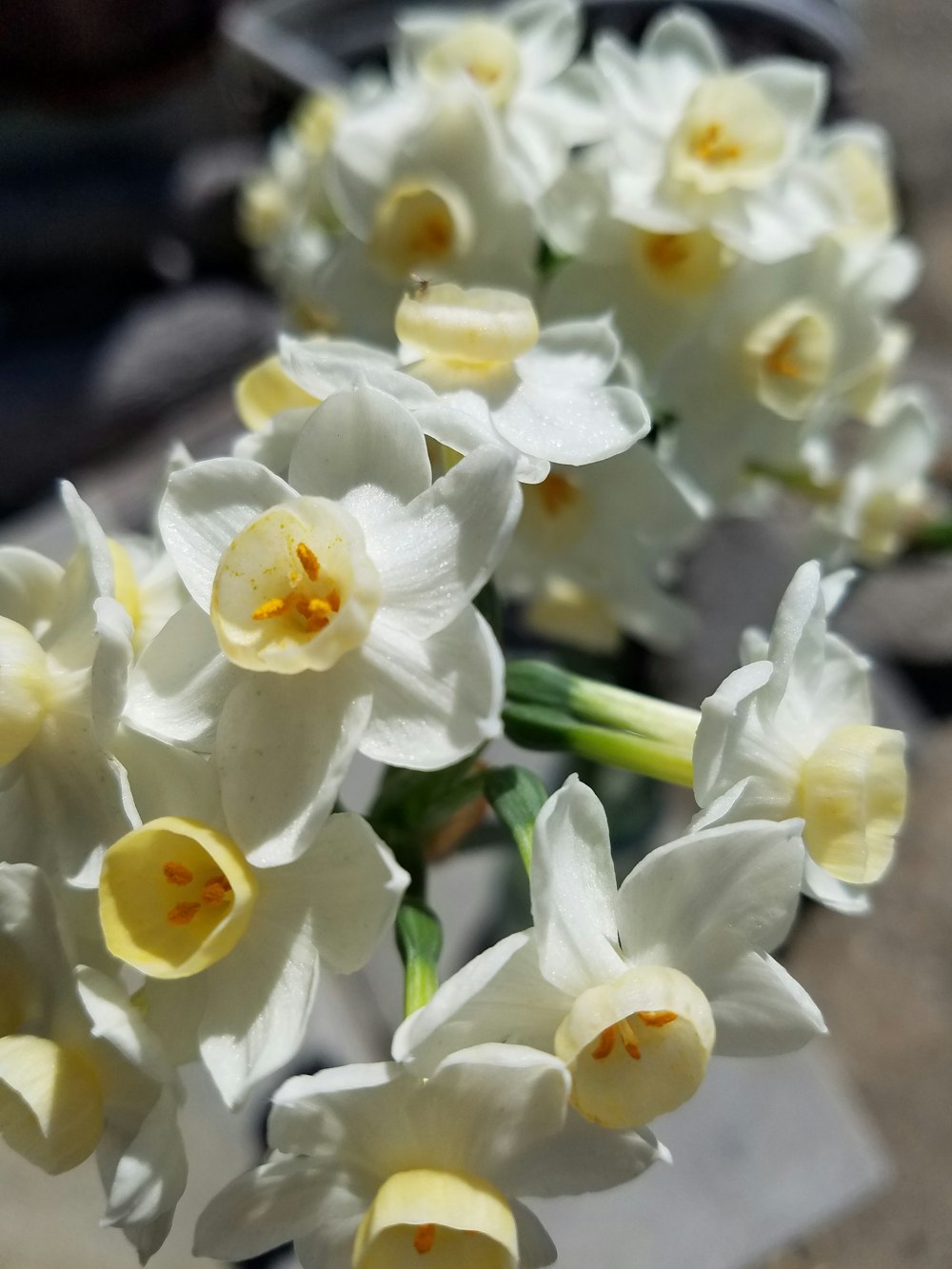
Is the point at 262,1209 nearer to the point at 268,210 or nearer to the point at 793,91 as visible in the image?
the point at 793,91

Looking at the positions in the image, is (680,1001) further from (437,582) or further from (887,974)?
(887,974)

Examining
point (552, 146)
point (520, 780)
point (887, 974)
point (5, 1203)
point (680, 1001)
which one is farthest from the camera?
point (887, 974)

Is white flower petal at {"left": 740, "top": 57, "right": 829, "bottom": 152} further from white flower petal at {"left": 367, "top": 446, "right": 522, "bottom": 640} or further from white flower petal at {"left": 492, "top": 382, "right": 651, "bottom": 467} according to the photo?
white flower petal at {"left": 367, "top": 446, "right": 522, "bottom": 640}

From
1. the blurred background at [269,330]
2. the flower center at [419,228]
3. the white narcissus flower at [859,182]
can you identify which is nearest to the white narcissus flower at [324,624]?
the flower center at [419,228]

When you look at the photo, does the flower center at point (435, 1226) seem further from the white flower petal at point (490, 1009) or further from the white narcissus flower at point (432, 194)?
the white narcissus flower at point (432, 194)

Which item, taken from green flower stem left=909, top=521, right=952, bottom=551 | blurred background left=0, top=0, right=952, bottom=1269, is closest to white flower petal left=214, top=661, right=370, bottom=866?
green flower stem left=909, top=521, right=952, bottom=551

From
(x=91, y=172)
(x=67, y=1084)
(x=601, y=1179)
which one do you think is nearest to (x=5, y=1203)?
(x=67, y=1084)
